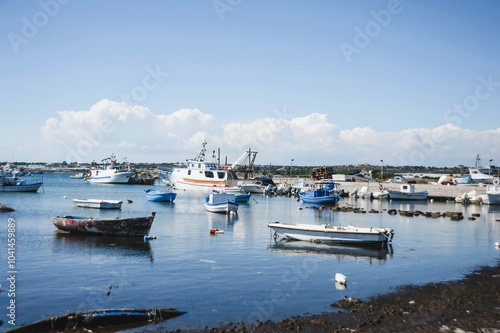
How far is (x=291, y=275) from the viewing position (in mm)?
17844

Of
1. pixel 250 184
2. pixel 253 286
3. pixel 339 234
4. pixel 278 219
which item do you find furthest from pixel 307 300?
pixel 250 184

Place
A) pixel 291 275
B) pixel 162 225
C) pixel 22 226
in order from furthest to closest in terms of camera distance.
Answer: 1. pixel 162 225
2. pixel 22 226
3. pixel 291 275

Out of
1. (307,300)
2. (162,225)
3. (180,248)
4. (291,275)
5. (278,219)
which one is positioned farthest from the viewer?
(278,219)

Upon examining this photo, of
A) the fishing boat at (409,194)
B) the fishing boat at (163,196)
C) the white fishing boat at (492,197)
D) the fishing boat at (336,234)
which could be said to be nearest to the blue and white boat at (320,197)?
the fishing boat at (409,194)

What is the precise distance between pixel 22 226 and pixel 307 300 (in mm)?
25058

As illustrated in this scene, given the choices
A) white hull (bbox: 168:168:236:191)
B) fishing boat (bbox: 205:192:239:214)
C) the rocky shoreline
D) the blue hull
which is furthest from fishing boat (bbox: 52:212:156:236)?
white hull (bbox: 168:168:236:191)

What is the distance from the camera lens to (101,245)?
24031 mm

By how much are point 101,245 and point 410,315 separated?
17.4m

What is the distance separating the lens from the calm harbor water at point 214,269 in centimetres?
1375

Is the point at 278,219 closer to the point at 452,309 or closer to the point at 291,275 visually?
the point at 291,275

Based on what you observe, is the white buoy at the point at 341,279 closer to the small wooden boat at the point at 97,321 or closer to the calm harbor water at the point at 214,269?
the calm harbor water at the point at 214,269

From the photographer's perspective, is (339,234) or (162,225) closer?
(339,234)

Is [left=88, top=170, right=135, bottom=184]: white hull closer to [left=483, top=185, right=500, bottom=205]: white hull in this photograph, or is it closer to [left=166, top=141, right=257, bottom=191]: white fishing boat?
[left=166, top=141, right=257, bottom=191]: white fishing boat

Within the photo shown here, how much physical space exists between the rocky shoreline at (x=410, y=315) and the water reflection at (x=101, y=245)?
1045 centimetres
